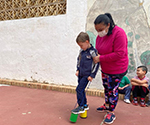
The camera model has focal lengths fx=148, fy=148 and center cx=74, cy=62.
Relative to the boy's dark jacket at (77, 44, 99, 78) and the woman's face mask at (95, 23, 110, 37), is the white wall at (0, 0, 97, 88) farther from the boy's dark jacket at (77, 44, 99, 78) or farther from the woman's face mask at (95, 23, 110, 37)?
the woman's face mask at (95, 23, 110, 37)

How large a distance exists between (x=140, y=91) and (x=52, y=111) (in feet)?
5.86

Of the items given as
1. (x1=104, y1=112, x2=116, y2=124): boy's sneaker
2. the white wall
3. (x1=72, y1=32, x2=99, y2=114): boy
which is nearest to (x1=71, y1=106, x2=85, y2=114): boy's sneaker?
(x1=72, y1=32, x2=99, y2=114): boy

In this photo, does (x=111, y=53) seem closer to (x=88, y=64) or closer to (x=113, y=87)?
(x=88, y=64)

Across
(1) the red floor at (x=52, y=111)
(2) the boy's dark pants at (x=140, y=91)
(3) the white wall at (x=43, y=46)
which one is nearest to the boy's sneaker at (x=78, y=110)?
(1) the red floor at (x=52, y=111)

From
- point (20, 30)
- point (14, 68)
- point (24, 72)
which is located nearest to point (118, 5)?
point (20, 30)

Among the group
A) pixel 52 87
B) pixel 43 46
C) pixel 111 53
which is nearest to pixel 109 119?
pixel 111 53

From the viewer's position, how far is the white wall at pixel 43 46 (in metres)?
3.83

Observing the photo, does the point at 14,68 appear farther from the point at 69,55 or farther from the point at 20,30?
the point at 69,55

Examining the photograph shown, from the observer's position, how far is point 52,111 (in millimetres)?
2496

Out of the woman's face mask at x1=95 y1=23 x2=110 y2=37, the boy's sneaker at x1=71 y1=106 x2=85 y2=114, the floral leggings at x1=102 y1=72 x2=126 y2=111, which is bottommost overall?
the boy's sneaker at x1=71 y1=106 x2=85 y2=114

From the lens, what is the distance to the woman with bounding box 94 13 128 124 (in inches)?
75.2

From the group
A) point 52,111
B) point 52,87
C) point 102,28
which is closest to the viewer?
point 102,28

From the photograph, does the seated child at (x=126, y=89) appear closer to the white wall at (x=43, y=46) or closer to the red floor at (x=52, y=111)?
the red floor at (x=52, y=111)

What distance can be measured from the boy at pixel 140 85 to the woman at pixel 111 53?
106 centimetres
